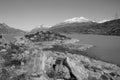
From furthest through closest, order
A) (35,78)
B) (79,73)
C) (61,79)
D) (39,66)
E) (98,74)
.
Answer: (98,74) < (39,66) < (79,73) < (61,79) < (35,78)

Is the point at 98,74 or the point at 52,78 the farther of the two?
the point at 98,74

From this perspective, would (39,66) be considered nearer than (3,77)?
No

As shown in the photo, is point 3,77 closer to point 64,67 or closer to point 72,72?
point 64,67

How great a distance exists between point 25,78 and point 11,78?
229 cm

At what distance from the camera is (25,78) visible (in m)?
12.8

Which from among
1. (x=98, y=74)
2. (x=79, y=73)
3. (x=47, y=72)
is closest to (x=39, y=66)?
(x=47, y=72)

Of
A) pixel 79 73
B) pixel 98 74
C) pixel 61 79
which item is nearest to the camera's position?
pixel 61 79

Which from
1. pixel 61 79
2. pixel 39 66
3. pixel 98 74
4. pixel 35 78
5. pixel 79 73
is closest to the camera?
pixel 35 78

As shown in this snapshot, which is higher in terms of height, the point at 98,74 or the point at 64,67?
the point at 64,67

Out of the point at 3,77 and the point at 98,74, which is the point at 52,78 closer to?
the point at 3,77

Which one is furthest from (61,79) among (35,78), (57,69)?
(35,78)

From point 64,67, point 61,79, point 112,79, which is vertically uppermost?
point 64,67

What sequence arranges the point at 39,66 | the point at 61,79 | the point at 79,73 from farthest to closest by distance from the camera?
the point at 39,66
the point at 79,73
the point at 61,79

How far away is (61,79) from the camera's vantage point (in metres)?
13.2
